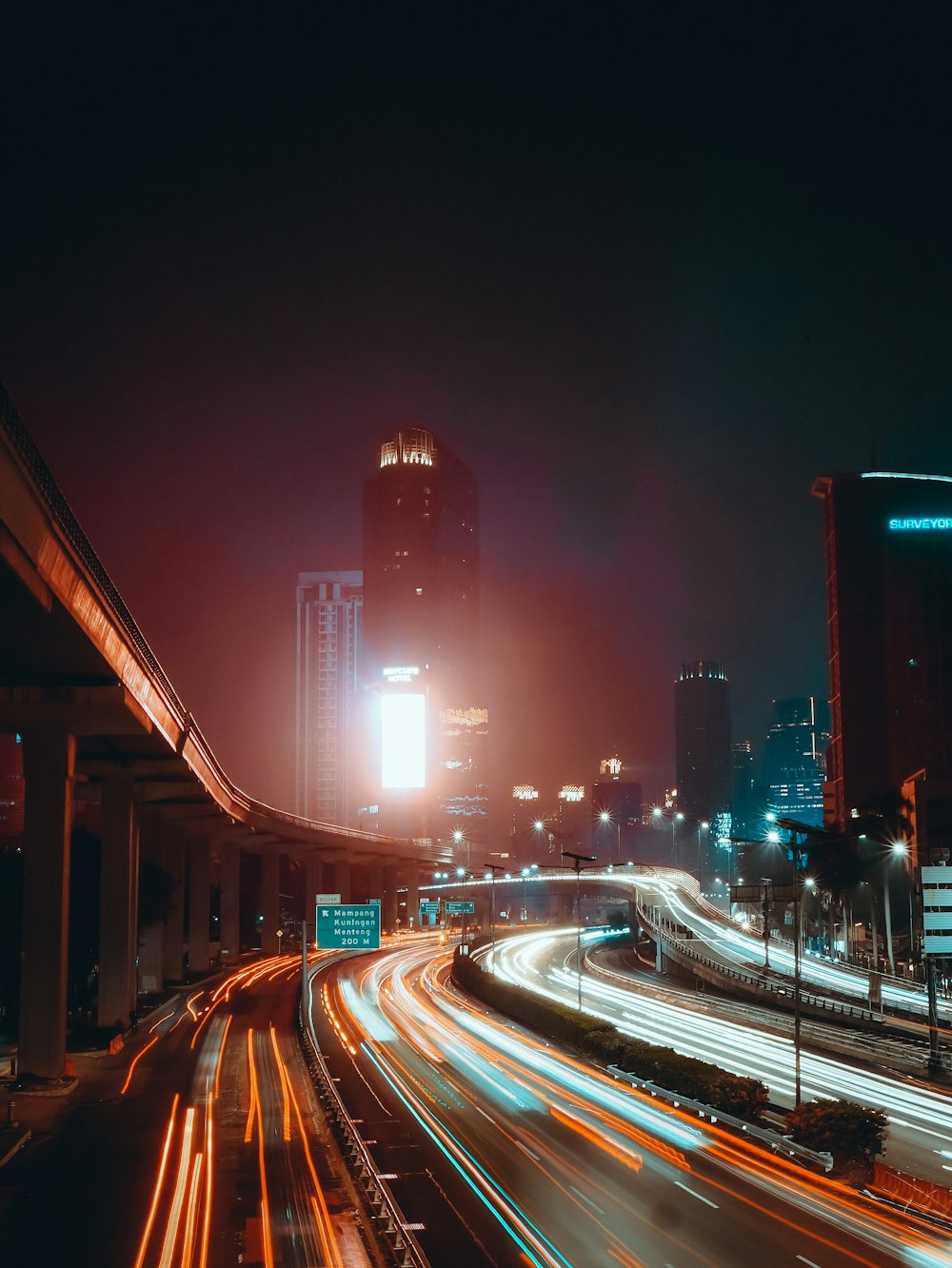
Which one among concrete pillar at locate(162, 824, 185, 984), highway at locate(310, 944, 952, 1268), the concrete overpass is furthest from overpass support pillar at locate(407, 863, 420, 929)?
highway at locate(310, 944, 952, 1268)

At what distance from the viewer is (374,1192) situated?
26.7 meters

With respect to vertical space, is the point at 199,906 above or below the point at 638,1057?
below

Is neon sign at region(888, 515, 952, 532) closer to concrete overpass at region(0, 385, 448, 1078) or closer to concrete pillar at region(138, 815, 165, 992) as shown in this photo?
concrete overpass at region(0, 385, 448, 1078)

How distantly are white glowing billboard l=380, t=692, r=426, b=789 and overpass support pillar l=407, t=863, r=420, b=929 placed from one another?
43.4 feet

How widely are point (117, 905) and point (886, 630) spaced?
153074 millimetres

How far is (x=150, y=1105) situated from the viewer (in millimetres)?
41062

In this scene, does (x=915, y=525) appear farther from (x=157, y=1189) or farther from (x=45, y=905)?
(x=157, y=1189)

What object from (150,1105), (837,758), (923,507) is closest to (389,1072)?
(150,1105)

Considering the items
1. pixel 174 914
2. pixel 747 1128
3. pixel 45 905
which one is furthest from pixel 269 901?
pixel 747 1128

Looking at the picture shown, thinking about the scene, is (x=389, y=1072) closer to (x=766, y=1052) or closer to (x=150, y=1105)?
(x=150, y=1105)

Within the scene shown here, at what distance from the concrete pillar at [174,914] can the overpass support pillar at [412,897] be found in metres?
79.7

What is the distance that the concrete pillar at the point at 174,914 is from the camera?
9050 cm

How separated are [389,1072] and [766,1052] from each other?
19.0 meters

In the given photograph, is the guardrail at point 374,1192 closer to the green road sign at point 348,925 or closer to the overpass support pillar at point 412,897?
the green road sign at point 348,925
